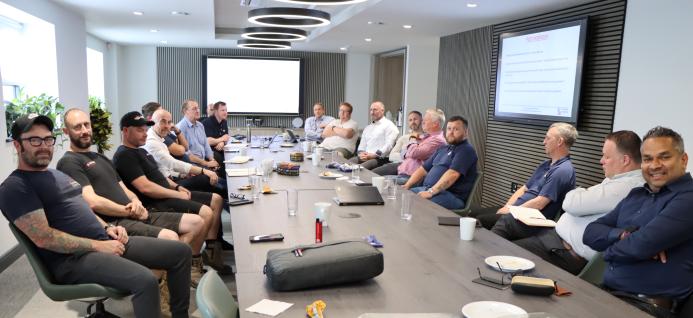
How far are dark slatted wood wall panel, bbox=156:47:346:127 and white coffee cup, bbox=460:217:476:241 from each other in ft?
36.9

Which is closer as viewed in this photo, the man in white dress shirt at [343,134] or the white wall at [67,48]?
the white wall at [67,48]

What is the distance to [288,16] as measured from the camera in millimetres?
5020

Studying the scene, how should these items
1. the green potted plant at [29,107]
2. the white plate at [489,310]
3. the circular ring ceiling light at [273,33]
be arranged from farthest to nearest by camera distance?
the circular ring ceiling light at [273,33], the green potted plant at [29,107], the white plate at [489,310]

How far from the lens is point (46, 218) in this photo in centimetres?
257

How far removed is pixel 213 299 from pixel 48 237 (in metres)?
1.37

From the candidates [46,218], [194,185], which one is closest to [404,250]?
[46,218]

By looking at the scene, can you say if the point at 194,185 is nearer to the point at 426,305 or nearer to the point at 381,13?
the point at 381,13

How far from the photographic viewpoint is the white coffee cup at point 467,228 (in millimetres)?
2557

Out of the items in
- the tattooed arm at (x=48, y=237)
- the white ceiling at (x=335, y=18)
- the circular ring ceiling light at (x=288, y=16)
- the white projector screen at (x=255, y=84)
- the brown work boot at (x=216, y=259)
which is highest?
the white ceiling at (x=335, y=18)

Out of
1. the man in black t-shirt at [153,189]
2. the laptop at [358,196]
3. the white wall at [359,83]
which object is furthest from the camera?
the white wall at [359,83]

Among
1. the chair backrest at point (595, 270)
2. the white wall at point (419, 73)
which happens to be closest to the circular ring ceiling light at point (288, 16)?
the chair backrest at point (595, 270)

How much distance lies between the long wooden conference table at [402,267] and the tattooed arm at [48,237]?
0.78 metres

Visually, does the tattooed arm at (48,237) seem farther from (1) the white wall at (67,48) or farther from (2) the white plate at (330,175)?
(1) the white wall at (67,48)

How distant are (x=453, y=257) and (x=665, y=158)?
110 centimetres
